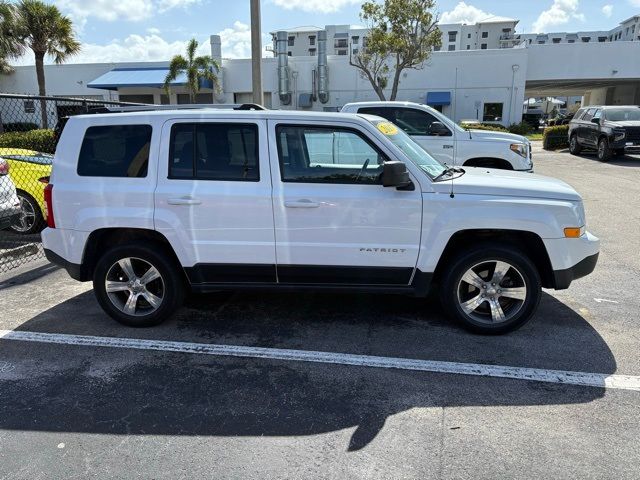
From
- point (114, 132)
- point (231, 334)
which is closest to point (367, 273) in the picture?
point (231, 334)

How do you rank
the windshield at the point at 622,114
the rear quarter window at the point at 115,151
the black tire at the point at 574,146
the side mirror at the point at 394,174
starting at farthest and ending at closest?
the black tire at the point at 574,146, the windshield at the point at 622,114, the rear quarter window at the point at 115,151, the side mirror at the point at 394,174

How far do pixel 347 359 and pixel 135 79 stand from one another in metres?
31.8

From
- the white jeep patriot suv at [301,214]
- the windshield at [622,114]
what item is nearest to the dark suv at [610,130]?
the windshield at [622,114]

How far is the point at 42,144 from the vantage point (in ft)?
51.6

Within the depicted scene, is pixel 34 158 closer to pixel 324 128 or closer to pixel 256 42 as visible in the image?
pixel 256 42

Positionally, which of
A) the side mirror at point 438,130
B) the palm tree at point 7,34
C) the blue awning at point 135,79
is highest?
the palm tree at point 7,34

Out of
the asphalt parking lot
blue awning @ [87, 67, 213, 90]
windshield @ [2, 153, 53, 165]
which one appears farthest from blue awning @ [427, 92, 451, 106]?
the asphalt parking lot

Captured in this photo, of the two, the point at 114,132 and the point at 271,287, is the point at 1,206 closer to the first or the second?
→ the point at 114,132

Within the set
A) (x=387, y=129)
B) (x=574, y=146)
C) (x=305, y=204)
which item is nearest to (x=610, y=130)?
(x=574, y=146)

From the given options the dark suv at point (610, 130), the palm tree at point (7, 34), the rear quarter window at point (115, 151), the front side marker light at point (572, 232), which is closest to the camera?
the front side marker light at point (572, 232)

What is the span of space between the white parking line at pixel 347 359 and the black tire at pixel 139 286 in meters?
0.28

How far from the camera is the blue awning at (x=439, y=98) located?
99.1ft

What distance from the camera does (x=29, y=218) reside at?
26.1 ft

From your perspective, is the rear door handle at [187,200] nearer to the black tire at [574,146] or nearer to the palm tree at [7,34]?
the black tire at [574,146]
